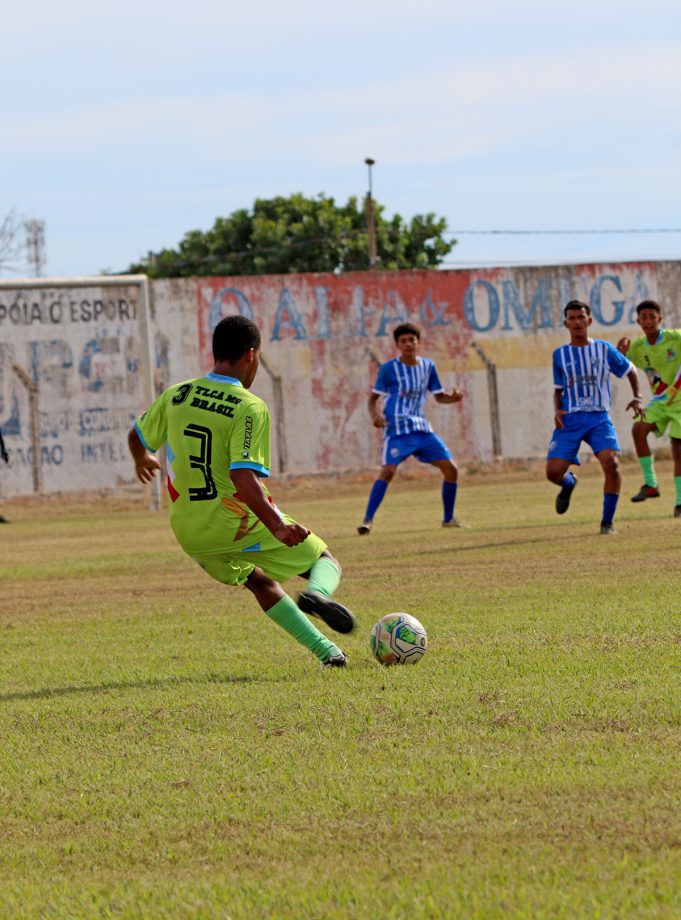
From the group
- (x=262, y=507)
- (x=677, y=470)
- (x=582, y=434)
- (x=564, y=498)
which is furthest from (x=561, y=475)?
(x=262, y=507)

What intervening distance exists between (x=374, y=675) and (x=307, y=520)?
12710 millimetres

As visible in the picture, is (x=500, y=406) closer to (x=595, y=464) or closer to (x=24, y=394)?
(x=595, y=464)

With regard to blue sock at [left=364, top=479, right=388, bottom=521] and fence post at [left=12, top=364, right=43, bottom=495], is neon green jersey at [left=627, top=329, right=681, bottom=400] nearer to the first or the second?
blue sock at [left=364, top=479, right=388, bottom=521]

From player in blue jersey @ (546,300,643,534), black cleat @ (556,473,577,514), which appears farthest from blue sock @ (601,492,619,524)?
black cleat @ (556,473,577,514)

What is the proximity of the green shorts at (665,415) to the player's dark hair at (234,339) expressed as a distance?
29.9 ft

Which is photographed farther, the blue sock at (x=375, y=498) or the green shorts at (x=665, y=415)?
the blue sock at (x=375, y=498)

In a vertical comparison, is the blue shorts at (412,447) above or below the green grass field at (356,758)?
above

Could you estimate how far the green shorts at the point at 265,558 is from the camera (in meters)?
7.27

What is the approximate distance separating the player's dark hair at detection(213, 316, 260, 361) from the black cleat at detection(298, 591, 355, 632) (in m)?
1.15

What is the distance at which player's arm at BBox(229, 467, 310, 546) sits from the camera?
6.67m

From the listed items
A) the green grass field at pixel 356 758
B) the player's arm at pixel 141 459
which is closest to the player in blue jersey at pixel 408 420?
the green grass field at pixel 356 758

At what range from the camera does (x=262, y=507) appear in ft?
21.9

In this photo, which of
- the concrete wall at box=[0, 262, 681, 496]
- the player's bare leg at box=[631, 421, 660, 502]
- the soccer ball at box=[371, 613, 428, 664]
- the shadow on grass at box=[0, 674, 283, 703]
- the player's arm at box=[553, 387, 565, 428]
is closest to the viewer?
the shadow on grass at box=[0, 674, 283, 703]

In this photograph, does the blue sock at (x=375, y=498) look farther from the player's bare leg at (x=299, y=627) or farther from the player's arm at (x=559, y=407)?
the player's bare leg at (x=299, y=627)
